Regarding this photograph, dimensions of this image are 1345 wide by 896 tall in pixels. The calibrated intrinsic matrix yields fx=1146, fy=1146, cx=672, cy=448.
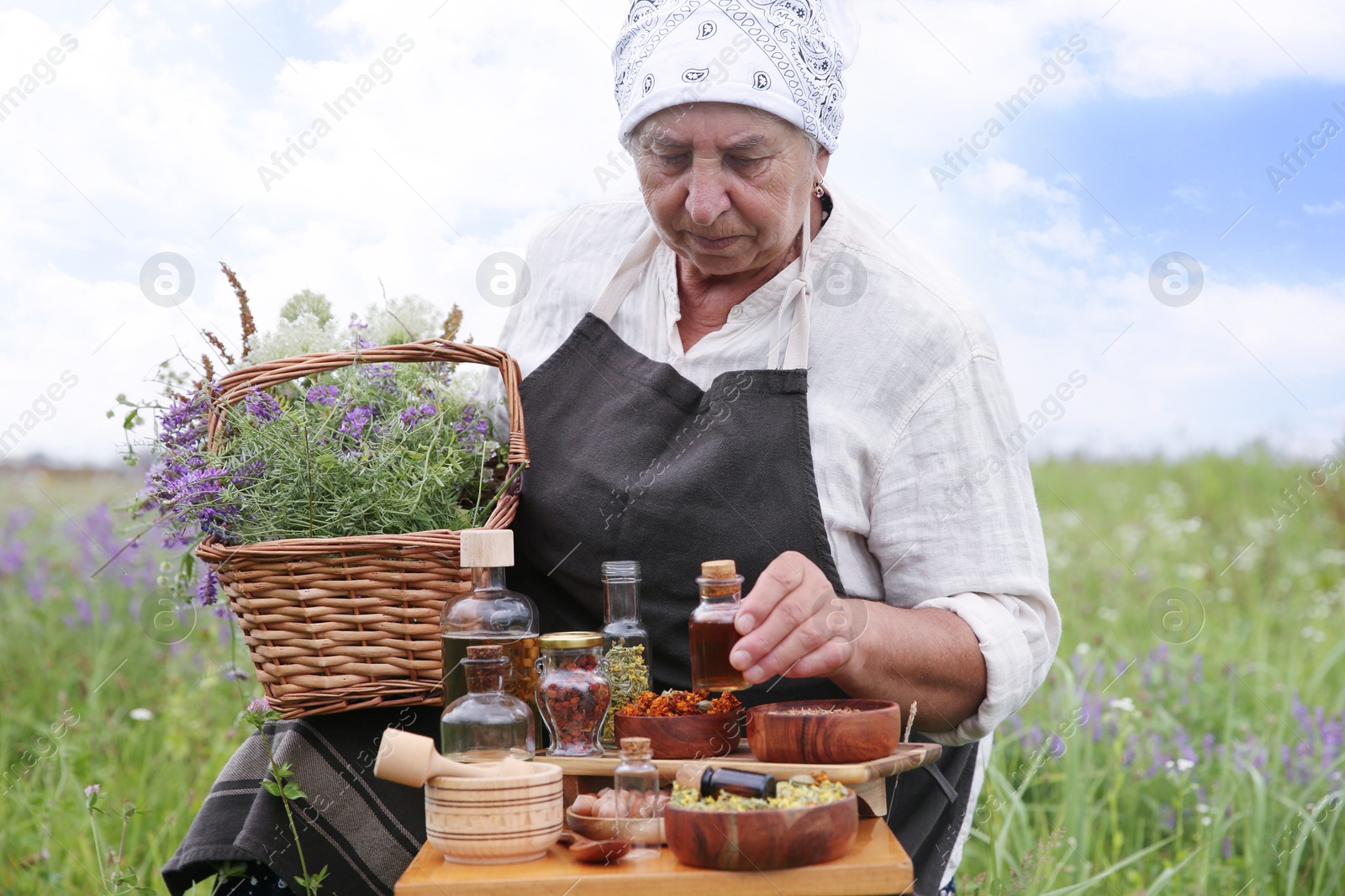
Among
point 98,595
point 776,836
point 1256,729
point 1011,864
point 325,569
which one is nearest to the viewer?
point 776,836

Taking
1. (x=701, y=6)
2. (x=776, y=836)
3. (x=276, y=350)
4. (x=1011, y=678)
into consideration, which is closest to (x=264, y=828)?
(x=276, y=350)

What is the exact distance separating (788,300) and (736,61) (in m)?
0.44

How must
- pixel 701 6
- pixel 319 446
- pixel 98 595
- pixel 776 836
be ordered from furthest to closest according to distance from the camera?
pixel 98 595, pixel 701 6, pixel 319 446, pixel 776 836

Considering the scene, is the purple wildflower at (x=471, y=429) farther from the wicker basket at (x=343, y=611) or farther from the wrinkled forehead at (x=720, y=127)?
the wrinkled forehead at (x=720, y=127)

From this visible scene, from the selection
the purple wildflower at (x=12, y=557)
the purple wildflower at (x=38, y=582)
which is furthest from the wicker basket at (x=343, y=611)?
the purple wildflower at (x=12, y=557)

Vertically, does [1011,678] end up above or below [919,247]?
below

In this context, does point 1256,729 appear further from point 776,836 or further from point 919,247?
point 776,836

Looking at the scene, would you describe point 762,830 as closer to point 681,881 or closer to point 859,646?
point 681,881

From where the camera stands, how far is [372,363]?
6.71ft

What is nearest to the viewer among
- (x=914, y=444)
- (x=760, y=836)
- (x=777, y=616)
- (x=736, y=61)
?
(x=760, y=836)

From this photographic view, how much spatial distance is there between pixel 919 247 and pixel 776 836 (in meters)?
1.37

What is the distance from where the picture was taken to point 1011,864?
2.78 m

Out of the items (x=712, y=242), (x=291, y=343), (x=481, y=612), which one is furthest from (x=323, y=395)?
(x=712, y=242)

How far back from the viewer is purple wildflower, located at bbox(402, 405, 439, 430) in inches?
79.0
